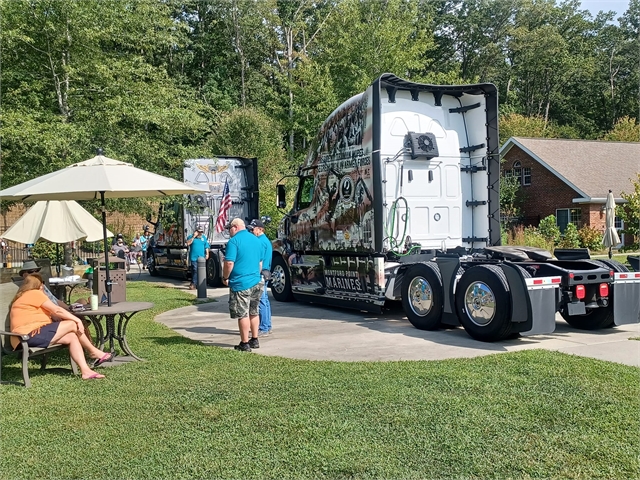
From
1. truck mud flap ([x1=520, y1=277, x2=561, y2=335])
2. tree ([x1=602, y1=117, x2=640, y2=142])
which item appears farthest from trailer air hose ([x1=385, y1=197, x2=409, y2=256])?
tree ([x1=602, y1=117, x2=640, y2=142])

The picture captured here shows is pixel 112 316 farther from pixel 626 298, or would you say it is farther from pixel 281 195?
pixel 626 298

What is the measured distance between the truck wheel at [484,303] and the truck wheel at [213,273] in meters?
9.99

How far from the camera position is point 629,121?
49.8 m

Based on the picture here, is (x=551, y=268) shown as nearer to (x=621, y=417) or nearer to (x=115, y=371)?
(x=621, y=417)

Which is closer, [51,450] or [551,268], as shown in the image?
[51,450]

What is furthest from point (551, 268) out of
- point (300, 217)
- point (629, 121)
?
point (629, 121)

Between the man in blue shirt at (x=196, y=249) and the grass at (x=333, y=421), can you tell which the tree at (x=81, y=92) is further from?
the grass at (x=333, y=421)

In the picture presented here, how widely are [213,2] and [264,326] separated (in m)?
41.7

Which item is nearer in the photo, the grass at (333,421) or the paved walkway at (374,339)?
the grass at (333,421)

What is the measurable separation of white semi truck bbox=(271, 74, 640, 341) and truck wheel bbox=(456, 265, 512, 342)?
41 millimetres

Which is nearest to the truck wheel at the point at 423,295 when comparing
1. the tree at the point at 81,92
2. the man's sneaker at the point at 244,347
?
the man's sneaker at the point at 244,347

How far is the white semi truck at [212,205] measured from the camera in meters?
17.8

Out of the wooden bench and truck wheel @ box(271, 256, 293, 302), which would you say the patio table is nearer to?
the wooden bench

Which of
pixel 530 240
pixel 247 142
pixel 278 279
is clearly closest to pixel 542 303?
pixel 278 279
